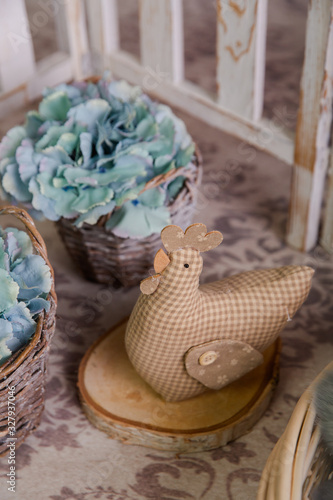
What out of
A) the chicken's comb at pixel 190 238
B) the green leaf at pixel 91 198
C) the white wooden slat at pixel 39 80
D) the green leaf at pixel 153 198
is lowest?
the white wooden slat at pixel 39 80

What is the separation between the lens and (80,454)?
0.81 m

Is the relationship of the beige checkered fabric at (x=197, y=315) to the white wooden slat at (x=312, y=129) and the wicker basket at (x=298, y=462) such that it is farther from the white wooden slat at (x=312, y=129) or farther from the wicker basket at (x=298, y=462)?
the white wooden slat at (x=312, y=129)

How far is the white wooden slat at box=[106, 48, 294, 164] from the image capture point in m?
1.06

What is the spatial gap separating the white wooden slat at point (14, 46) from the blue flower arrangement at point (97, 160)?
45cm

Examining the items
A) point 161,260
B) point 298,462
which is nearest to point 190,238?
point 161,260

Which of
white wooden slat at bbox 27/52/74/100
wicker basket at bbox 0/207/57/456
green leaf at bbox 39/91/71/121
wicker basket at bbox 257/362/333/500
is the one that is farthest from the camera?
white wooden slat at bbox 27/52/74/100

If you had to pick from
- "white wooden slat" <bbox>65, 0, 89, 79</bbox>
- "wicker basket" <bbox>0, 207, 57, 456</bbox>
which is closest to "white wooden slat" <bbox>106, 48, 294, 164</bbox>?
"white wooden slat" <bbox>65, 0, 89, 79</bbox>

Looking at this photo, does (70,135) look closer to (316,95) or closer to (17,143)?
(17,143)

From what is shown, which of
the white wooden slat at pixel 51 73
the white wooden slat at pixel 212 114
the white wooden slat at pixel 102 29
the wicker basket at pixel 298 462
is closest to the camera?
the wicker basket at pixel 298 462

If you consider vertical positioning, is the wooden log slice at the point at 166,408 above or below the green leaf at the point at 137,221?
below

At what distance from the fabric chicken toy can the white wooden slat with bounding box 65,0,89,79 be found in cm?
82

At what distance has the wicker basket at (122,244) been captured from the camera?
91 centimetres

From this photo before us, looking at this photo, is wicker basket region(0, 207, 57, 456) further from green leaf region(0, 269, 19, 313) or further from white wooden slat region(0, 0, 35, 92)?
white wooden slat region(0, 0, 35, 92)

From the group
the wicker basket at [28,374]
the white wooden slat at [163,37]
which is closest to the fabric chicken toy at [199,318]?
the wicker basket at [28,374]
